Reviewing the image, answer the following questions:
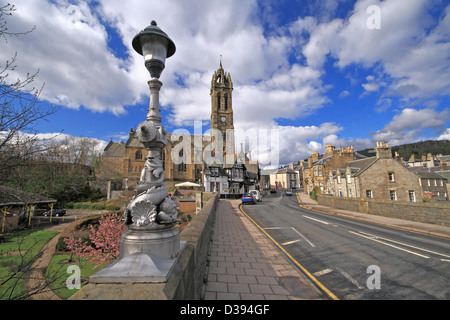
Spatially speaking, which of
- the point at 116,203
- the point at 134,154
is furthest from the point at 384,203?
the point at 134,154

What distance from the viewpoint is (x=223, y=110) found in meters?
56.3

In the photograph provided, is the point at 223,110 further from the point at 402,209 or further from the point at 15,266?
the point at 15,266

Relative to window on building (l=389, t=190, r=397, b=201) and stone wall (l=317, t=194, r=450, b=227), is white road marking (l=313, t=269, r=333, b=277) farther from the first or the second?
window on building (l=389, t=190, r=397, b=201)

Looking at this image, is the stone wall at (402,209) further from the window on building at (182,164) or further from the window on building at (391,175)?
the window on building at (182,164)

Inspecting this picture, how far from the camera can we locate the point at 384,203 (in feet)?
58.2

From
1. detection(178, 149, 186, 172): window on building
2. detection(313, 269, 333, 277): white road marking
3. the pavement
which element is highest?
detection(178, 149, 186, 172): window on building

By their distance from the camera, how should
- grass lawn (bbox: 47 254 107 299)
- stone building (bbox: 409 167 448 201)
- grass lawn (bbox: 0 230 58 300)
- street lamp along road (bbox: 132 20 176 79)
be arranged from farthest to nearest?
stone building (bbox: 409 167 448 201), grass lawn (bbox: 47 254 107 299), street lamp along road (bbox: 132 20 176 79), grass lawn (bbox: 0 230 58 300)

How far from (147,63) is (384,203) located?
21.8 metres

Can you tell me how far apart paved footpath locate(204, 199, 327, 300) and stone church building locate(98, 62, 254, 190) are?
113 feet

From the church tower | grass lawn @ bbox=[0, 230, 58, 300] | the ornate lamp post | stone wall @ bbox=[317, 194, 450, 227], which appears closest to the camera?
the ornate lamp post

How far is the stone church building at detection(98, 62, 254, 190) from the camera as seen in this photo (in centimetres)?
4571

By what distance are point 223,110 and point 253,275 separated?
5350 cm

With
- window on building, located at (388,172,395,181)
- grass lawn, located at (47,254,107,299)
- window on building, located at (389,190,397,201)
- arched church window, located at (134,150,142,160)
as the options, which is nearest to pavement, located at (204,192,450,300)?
grass lawn, located at (47,254,107,299)
